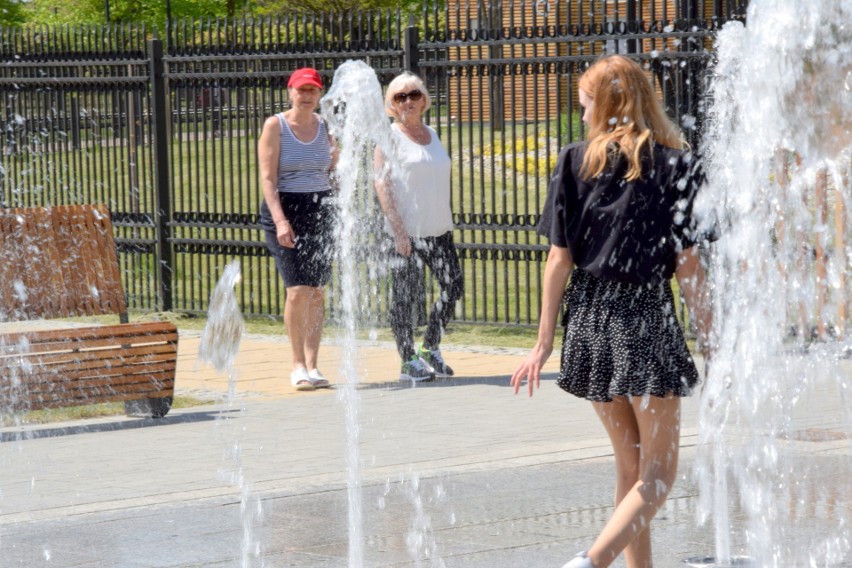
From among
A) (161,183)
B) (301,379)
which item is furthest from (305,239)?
(161,183)

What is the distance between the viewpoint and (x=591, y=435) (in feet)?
26.5

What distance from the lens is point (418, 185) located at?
962cm

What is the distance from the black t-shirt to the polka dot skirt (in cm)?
7

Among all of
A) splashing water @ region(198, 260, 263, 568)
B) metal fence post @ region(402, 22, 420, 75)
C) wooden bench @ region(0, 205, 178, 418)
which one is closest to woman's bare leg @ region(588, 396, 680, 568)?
splashing water @ region(198, 260, 263, 568)

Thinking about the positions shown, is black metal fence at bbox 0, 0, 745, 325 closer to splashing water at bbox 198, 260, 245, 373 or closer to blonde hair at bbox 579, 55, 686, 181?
splashing water at bbox 198, 260, 245, 373

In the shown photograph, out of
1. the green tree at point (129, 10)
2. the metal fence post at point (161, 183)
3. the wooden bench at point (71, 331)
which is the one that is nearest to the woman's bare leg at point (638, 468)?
the wooden bench at point (71, 331)

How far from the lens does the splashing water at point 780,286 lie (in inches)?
249

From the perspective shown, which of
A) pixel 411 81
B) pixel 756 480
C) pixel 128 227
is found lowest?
pixel 756 480

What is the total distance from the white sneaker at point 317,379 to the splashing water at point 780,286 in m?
2.47

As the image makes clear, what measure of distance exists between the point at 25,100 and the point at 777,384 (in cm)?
788

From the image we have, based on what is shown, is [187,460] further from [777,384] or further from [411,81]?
[777,384]

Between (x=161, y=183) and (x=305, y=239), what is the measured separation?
4.26 meters

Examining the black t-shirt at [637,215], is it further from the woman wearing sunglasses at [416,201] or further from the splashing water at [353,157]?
the woman wearing sunglasses at [416,201]

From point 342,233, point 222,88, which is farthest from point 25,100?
point 342,233
